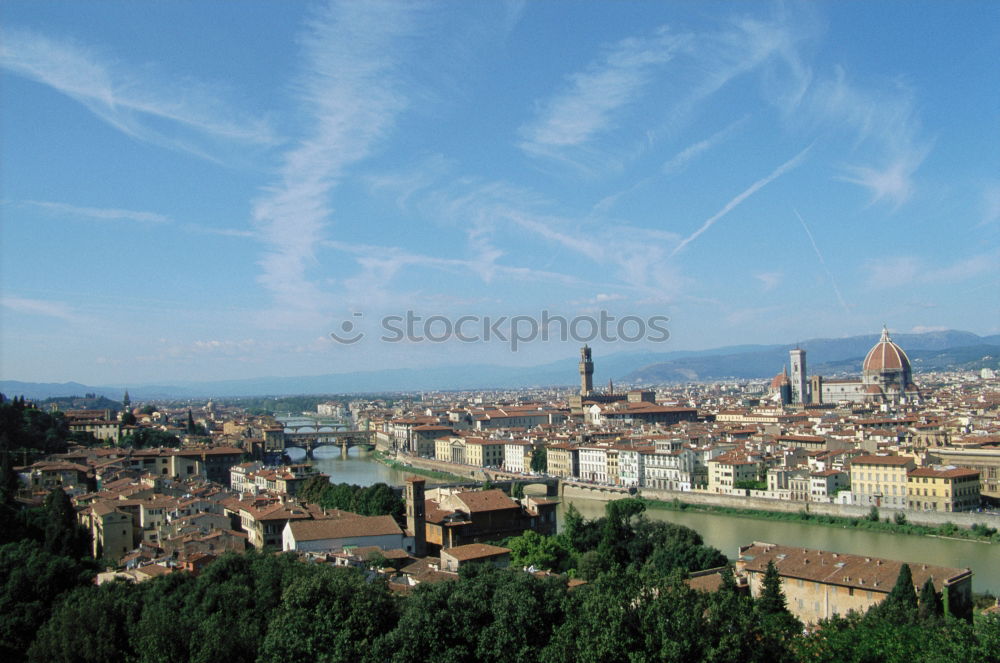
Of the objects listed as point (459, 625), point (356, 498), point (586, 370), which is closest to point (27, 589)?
point (459, 625)

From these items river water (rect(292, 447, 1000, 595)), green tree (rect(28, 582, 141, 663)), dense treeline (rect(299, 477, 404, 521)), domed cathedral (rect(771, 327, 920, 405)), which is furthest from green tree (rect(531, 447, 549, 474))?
domed cathedral (rect(771, 327, 920, 405))

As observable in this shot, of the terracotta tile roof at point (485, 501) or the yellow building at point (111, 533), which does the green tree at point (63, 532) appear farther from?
the terracotta tile roof at point (485, 501)

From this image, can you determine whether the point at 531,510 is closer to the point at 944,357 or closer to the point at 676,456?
the point at 676,456

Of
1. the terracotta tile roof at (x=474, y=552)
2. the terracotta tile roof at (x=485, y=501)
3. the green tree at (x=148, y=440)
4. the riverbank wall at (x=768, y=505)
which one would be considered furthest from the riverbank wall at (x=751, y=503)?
the green tree at (x=148, y=440)

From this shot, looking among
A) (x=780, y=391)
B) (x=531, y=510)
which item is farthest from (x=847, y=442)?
(x=780, y=391)

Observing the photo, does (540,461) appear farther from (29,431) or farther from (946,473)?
(29,431)

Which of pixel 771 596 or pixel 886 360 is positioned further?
pixel 886 360
